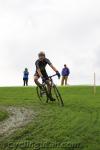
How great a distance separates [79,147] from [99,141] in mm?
954

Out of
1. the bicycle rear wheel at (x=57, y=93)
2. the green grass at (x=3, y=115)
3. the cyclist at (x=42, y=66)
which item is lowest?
the green grass at (x=3, y=115)

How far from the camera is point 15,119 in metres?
20.2

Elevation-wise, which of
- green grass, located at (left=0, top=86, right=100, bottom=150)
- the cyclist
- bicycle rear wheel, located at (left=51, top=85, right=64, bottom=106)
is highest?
the cyclist

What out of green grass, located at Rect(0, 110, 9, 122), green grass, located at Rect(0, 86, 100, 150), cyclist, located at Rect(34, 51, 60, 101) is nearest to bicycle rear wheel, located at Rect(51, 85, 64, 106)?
cyclist, located at Rect(34, 51, 60, 101)

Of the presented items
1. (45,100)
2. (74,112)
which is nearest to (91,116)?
(74,112)

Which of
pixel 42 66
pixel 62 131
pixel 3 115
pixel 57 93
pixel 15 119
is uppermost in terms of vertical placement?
pixel 42 66

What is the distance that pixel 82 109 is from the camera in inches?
904

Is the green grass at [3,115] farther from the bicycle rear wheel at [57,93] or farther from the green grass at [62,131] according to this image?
the bicycle rear wheel at [57,93]

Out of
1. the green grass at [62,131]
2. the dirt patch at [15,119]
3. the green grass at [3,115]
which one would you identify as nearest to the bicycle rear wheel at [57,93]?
the dirt patch at [15,119]

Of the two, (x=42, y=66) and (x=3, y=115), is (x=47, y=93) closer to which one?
(x=42, y=66)

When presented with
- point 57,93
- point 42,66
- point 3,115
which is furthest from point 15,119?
point 42,66

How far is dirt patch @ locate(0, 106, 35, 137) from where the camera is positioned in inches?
702

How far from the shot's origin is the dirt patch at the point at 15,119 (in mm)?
17828

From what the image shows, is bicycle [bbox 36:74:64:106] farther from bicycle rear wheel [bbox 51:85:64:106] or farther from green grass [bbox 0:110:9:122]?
green grass [bbox 0:110:9:122]
